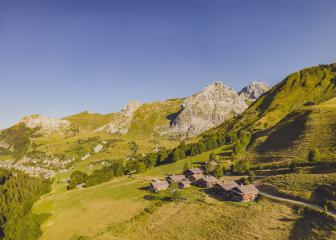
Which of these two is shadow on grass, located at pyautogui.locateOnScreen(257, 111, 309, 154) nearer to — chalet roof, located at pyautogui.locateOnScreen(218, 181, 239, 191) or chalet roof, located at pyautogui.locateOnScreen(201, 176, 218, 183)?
chalet roof, located at pyautogui.locateOnScreen(201, 176, 218, 183)

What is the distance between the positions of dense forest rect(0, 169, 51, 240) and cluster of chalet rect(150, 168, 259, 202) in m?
43.3

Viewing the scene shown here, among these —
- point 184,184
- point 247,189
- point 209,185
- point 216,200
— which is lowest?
point 216,200

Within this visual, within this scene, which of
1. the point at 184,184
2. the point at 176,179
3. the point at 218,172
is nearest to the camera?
the point at 184,184

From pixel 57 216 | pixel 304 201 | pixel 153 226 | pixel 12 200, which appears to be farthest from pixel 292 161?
pixel 12 200

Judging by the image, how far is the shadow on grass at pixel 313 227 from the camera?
52528mm

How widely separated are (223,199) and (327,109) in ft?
261

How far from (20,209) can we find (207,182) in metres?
71.5

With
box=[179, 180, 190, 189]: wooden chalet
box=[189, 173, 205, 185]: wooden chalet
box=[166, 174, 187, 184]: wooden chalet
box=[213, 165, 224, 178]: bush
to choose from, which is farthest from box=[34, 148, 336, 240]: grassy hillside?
box=[213, 165, 224, 178]: bush

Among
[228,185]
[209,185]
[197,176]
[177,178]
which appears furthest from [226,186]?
[177,178]

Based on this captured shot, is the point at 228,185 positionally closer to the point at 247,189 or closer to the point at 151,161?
the point at 247,189

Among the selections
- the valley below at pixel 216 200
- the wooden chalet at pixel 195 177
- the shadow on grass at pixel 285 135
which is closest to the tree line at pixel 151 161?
the valley below at pixel 216 200

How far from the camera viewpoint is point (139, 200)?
93750mm

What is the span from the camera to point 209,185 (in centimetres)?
9962

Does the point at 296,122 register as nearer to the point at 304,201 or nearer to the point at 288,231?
the point at 304,201
